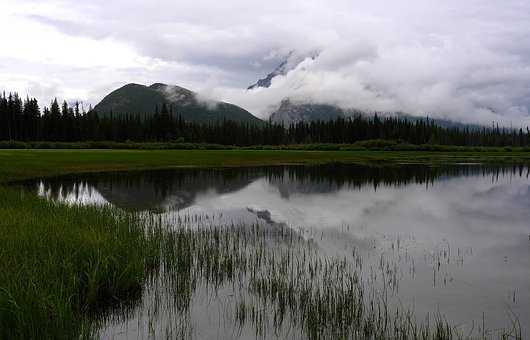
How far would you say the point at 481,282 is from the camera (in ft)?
47.5

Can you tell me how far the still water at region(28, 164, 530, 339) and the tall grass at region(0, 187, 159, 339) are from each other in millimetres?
1032

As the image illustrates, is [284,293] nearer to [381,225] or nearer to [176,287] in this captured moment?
[176,287]

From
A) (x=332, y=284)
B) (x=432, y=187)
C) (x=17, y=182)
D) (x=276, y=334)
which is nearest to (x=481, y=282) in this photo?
(x=332, y=284)

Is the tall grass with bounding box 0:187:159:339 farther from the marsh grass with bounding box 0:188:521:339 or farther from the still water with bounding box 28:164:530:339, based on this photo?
the still water with bounding box 28:164:530:339

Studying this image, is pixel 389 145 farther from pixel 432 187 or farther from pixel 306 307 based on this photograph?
pixel 306 307

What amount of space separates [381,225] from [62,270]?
1790 cm

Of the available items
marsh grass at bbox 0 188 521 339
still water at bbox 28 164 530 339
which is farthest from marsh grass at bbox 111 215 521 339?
still water at bbox 28 164 530 339

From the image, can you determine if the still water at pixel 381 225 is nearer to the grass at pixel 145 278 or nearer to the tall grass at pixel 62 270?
the grass at pixel 145 278

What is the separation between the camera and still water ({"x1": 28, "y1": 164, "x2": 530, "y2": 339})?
11.7 m

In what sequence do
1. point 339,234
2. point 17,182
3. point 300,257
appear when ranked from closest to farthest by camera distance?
point 300,257 < point 339,234 < point 17,182

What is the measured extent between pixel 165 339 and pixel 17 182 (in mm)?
39052

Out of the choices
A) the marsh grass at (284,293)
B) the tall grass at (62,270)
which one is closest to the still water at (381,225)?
the marsh grass at (284,293)

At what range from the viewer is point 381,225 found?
2528 cm

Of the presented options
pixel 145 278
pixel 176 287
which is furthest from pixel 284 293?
pixel 145 278
